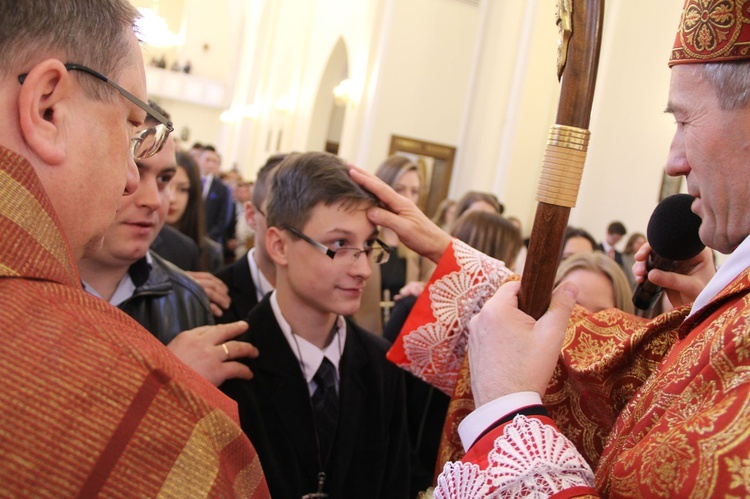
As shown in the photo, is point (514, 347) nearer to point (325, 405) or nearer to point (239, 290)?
point (325, 405)

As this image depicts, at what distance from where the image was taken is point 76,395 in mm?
867

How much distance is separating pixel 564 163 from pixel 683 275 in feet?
2.50

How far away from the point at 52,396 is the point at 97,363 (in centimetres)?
6

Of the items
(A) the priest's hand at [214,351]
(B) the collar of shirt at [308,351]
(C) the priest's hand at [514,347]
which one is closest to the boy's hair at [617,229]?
(B) the collar of shirt at [308,351]

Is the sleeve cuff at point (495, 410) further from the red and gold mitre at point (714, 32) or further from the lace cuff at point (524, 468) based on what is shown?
the red and gold mitre at point (714, 32)

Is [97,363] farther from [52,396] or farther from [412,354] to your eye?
[412,354]

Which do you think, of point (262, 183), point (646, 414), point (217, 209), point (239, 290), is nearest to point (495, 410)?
point (646, 414)

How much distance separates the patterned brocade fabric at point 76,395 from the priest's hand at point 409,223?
133 cm

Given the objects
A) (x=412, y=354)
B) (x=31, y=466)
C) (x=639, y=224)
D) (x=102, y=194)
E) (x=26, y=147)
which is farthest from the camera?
(x=639, y=224)

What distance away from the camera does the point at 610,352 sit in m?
1.73

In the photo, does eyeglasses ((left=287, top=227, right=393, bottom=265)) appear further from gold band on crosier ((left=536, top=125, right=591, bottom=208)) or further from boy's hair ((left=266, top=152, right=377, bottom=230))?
gold band on crosier ((left=536, top=125, right=591, bottom=208))

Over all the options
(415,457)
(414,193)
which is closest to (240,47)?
(414,193)

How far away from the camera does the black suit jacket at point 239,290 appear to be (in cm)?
314

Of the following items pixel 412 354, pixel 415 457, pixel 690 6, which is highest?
pixel 690 6
